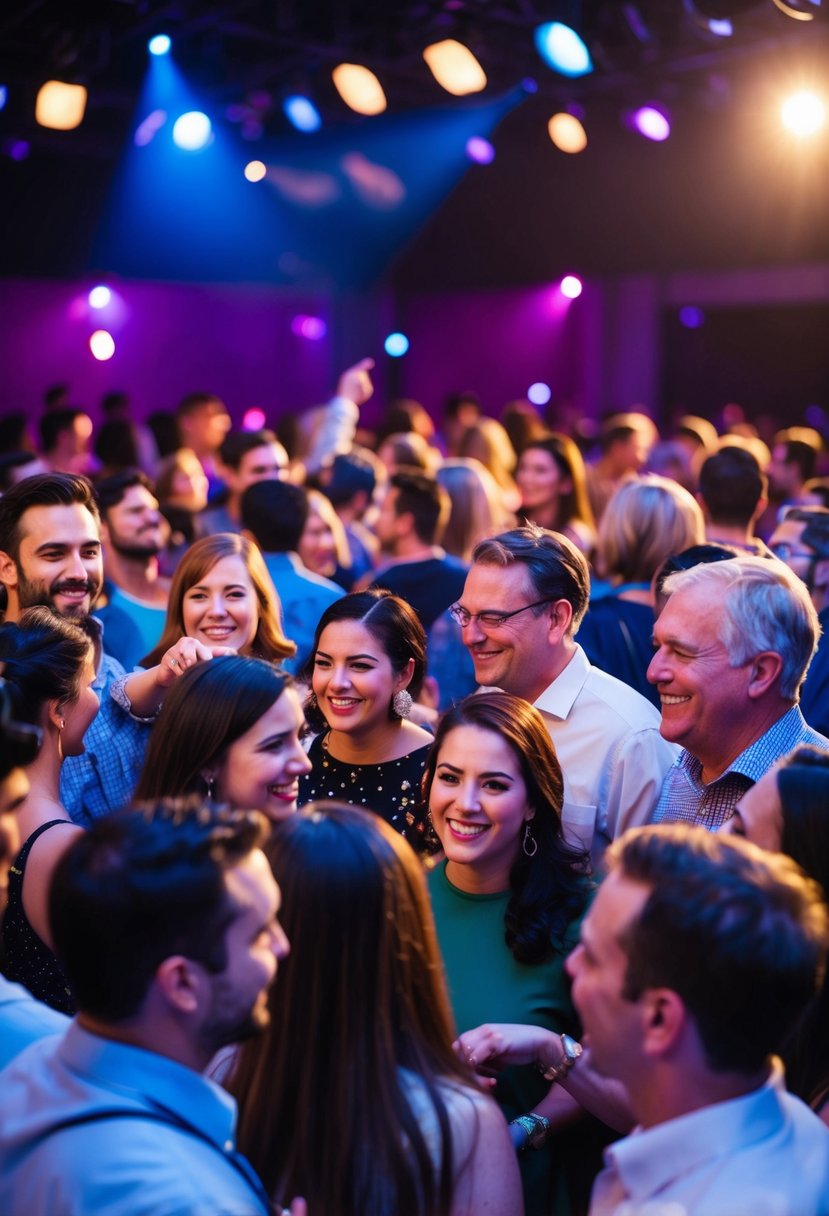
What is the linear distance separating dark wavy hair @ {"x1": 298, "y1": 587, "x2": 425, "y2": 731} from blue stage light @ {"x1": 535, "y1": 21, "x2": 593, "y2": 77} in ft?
18.7

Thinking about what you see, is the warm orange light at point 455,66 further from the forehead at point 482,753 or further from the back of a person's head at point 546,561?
the forehead at point 482,753

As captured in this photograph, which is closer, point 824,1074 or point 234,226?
point 824,1074

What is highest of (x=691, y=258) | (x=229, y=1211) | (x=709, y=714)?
(x=691, y=258)

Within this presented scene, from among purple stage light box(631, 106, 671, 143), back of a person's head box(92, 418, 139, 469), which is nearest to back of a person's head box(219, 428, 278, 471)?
back of a person's head box(92, 418, 139, 469)

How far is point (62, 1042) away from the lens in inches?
59.4

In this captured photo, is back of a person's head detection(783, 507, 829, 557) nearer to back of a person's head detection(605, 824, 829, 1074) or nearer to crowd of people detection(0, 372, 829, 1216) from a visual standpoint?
crowd of people detection(0, 372, 829, 1216)

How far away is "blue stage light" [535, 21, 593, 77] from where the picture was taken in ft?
26.0

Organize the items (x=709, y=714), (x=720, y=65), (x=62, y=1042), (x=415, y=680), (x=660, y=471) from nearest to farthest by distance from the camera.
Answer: (x=62, y=1042), (x=709, y=714), (x=415, y=680), (x=660, y=471), (x=720, y=65)

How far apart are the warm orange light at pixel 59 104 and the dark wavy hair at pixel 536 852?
7.42 meters

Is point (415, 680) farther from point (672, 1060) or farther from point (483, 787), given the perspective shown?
point (672, 1060)

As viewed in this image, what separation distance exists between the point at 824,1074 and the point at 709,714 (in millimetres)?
1019

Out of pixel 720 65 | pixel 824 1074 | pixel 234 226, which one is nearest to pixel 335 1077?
pixel 824 1074

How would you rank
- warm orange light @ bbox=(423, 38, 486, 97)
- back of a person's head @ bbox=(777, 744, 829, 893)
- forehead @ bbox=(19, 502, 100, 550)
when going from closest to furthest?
back of a person's head @ bbox=(777, 744, 829, 893) < forehead @ bbox=(19, 502, 100, 550) < warm orange light @ bbox=(423, 38, 486, 97)

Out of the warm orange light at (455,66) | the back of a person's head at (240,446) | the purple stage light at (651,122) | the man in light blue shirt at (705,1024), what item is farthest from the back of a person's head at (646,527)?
the purple stage light at (651,122)
